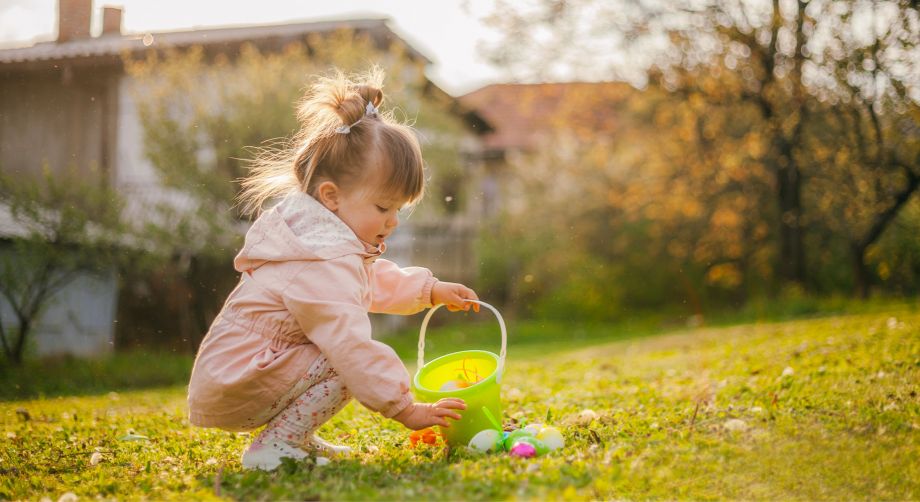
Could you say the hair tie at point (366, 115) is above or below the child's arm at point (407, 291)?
above

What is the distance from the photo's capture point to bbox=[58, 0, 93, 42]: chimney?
605cm

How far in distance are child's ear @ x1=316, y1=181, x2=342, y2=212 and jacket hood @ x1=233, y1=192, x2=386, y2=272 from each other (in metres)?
0.04

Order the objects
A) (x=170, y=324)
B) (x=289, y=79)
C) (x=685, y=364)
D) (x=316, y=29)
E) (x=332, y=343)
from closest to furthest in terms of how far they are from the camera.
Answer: (x=332, y=343) < (x=685, y=364) < (x=170, y=324) < (x=289, y=79) < (x=316, y=29)

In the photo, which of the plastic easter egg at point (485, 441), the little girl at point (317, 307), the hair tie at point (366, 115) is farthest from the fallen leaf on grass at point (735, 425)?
the hair tie at point (366, 115)

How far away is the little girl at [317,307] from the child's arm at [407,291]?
0.64 feet

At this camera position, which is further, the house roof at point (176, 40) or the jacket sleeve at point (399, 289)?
the house roof at point (176, 40)

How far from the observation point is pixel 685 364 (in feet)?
18.8

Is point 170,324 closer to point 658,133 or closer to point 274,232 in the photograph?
point 274,232

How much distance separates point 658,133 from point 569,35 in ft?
7.38

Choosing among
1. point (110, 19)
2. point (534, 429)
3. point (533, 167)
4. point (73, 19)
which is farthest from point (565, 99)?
point (534, 429)

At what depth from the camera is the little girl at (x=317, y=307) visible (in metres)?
2.74

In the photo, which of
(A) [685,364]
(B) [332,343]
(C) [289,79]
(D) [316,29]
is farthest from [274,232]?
(D) [316,29]

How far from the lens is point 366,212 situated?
3.03 m

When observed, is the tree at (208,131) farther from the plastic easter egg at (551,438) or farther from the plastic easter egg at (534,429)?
the plastic easter egg at (551,438)
